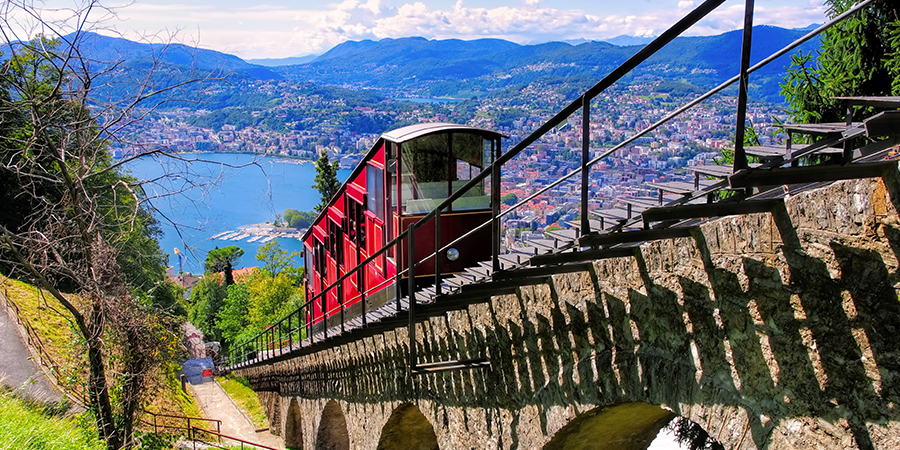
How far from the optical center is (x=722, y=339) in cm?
293

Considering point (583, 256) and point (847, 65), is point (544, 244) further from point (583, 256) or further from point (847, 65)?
point (847, 65)

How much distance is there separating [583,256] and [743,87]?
4.96ft

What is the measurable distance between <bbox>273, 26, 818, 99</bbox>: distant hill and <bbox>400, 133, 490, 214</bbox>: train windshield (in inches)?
109

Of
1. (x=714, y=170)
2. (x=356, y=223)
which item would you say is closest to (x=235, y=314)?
(x=356, y=223)

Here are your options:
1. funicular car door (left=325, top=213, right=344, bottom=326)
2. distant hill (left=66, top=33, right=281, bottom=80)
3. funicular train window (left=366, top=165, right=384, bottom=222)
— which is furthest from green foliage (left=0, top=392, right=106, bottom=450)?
funicular car door (left=325, top=213, right=344, bottom=326)

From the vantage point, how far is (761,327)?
2.70 m

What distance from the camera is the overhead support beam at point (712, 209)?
2494 millimetres

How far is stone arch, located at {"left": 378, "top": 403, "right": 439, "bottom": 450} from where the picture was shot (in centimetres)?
843

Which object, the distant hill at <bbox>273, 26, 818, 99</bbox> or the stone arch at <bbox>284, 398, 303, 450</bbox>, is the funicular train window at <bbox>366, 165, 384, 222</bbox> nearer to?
the distant hill at <bbox>273, 26, 818, 99</bbox>

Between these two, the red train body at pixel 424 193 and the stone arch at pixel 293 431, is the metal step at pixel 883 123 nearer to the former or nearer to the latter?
the red train body at pixel 424 193

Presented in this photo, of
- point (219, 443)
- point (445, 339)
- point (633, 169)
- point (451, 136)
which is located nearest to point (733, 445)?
point (633, 169)

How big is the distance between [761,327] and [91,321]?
20.1 ft

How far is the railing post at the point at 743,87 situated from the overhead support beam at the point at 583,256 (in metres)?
1.10

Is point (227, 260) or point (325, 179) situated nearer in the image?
point (325, 179)
